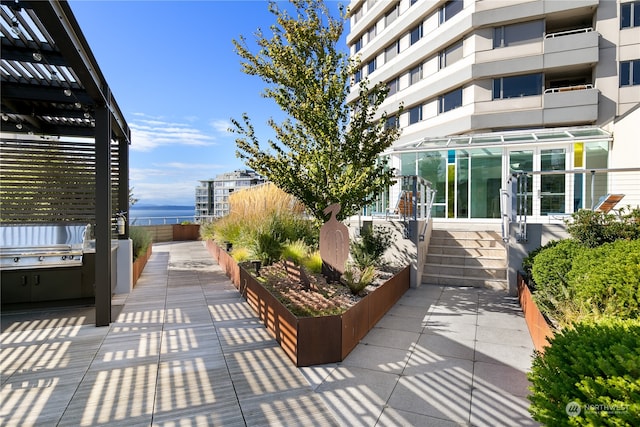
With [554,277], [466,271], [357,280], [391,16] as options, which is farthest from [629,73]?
[357,280]

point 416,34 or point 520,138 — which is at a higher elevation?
point 416,34

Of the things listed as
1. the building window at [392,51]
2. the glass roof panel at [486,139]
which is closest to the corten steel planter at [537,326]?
the glass roof panel at [486,139]

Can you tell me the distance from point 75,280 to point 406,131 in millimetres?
18658

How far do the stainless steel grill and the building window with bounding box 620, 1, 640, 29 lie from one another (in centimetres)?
2008

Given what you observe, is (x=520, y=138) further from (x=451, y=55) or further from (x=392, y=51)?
(x=392, y=51)

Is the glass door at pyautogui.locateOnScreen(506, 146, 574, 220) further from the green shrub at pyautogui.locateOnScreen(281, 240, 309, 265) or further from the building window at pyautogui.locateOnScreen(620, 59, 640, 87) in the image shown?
the green shrub at pyautogui.locateOnScreen(281, 240, 309, 265)

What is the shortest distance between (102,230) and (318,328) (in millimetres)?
3054

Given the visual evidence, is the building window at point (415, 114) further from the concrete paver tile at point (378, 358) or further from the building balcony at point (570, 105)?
the concrete paver tile at point (378, 358)

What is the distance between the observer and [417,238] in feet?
21.8

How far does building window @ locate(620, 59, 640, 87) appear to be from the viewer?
14320 mm

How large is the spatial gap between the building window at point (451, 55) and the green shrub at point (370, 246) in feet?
47.3

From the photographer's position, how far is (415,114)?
65.7 ft

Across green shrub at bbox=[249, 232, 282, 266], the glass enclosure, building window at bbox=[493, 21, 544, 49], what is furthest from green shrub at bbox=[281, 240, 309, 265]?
building window at bbox=[493, 21, 544, 49]

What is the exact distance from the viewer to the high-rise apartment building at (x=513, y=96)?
35.7 feet
